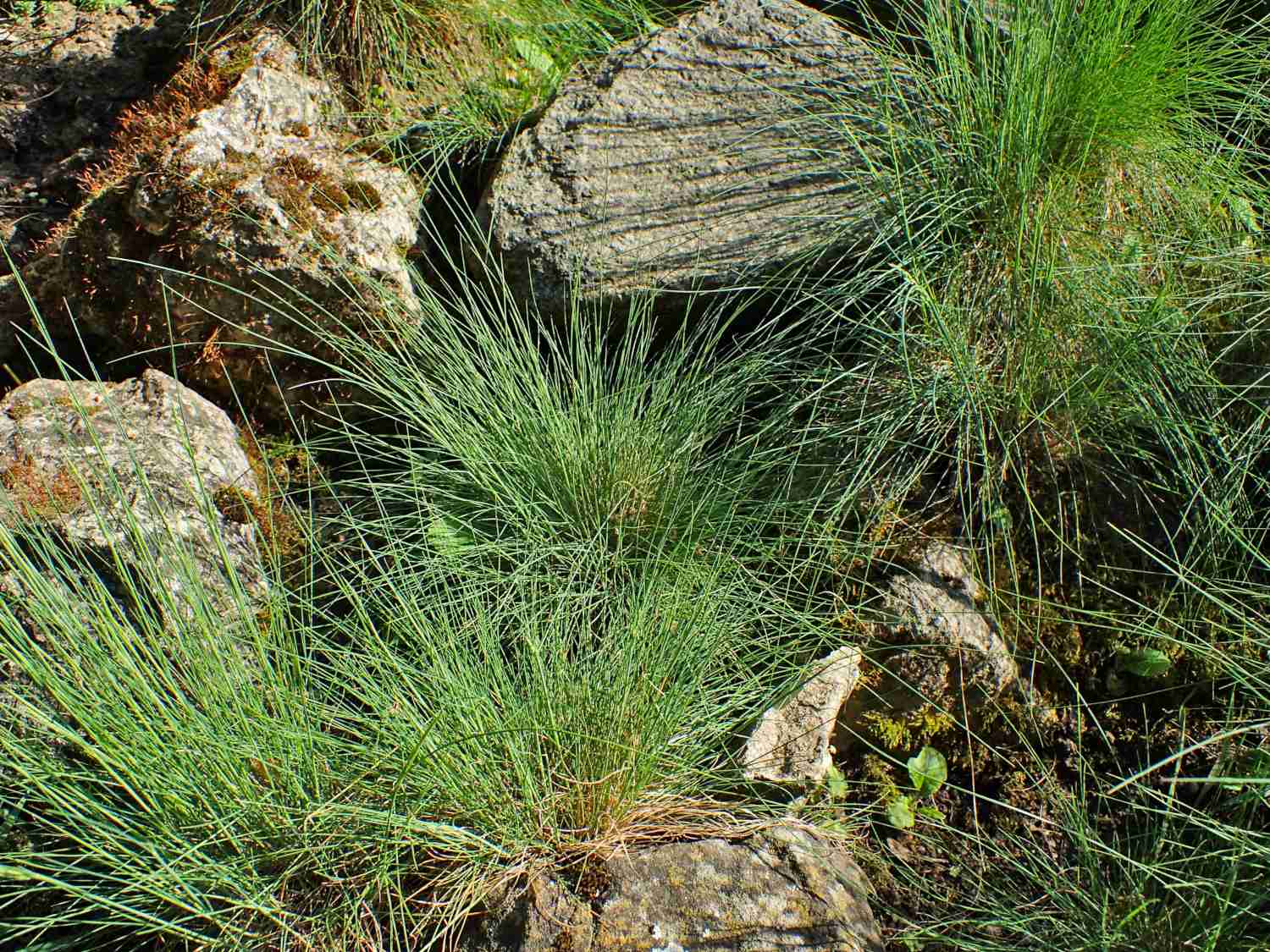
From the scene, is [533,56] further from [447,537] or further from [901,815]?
[901,815]

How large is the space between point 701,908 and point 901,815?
0.59 m

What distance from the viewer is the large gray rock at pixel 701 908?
5.09 feet

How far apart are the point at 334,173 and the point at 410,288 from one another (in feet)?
1.50

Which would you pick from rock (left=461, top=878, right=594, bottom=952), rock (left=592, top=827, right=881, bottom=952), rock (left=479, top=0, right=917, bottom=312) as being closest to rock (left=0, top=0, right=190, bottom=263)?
rock (left=479, top=0, right=917, bottom=312)

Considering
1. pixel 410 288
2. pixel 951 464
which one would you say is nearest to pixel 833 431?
pixel 951 464

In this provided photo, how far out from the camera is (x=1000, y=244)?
2.36 metres

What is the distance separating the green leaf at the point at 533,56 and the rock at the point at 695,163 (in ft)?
0.72

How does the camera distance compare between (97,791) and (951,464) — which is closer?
(97,791)

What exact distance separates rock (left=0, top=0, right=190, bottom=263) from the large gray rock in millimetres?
2778

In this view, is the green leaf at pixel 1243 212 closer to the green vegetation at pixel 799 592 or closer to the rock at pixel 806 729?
the green vegetation at pixel 799 592

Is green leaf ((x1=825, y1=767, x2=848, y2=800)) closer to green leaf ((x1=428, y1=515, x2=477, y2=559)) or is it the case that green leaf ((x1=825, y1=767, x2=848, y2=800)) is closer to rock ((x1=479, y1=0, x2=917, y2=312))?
green leaf ((x1=428, y1=515, x2=477, y2=559))

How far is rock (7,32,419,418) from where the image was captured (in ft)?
8.84

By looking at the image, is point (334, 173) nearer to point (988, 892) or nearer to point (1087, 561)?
point (1087, 561)

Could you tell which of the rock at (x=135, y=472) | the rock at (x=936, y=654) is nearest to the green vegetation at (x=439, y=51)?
the rock at (x=135, y=472)
